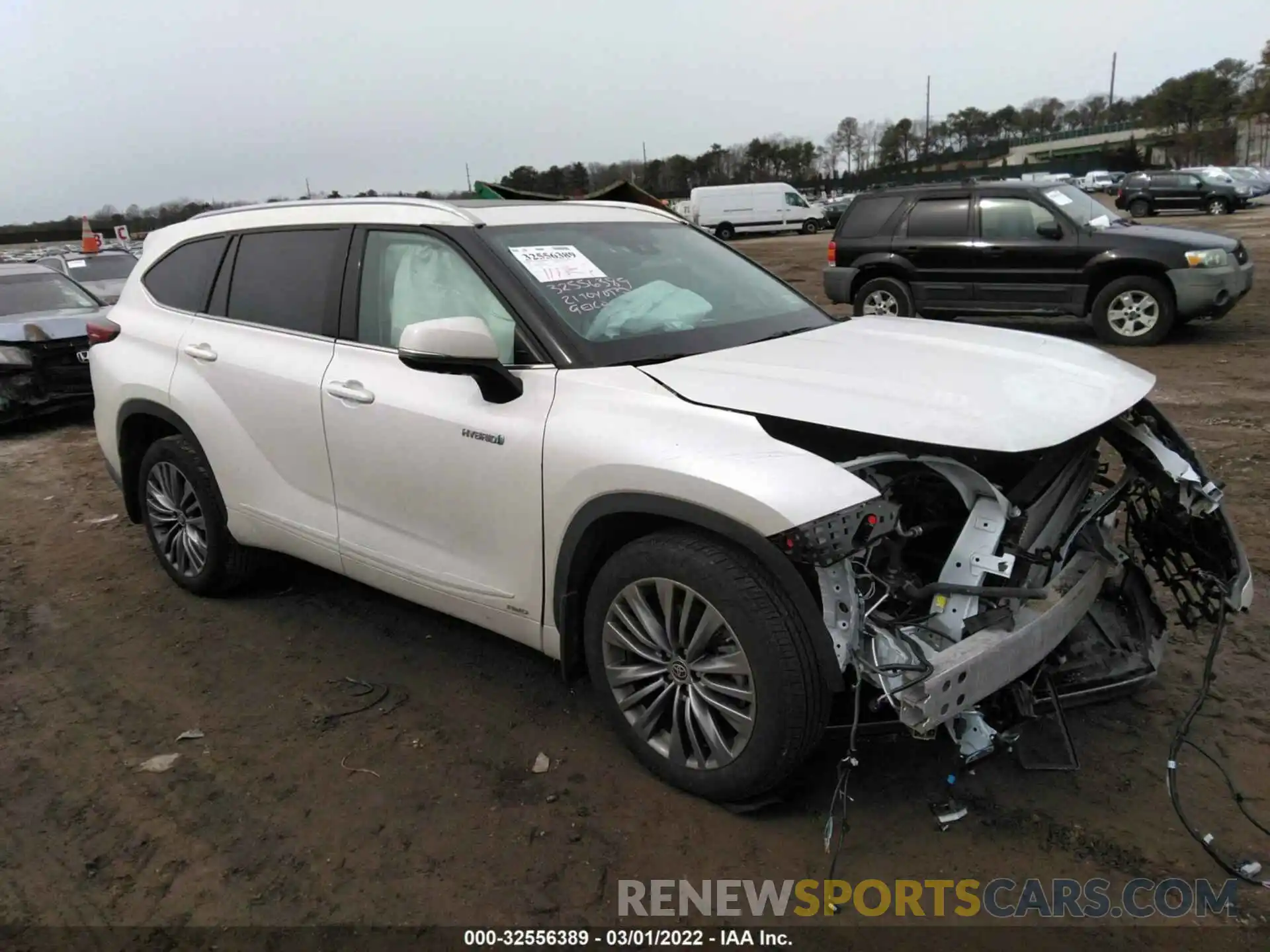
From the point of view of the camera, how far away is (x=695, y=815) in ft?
9.00

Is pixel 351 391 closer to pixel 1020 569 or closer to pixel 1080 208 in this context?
pixel 1020 569

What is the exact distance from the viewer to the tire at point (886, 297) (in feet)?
35.7

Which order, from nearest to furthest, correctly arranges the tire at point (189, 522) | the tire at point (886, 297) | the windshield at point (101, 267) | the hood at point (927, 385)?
the hood at point (927, 385), the tire at point (189, 522), the tire at point (886, 297), the windshield at point (101, 267)

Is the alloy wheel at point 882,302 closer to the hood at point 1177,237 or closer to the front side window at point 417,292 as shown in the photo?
the hood at point 1177,237

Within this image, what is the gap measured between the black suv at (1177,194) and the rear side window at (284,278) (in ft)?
116

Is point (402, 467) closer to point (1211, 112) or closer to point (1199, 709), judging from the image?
point (1199, 709)

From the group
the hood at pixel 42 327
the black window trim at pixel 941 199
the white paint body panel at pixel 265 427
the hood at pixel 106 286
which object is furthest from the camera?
the hood at pixel 106 286

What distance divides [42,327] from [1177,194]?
35.5 meters

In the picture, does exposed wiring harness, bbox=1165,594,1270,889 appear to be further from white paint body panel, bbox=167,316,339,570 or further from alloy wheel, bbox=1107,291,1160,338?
alloy wheel, bbox=1107,291,1160,338

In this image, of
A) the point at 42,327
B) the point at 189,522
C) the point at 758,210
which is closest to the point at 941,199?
the point at 189,522

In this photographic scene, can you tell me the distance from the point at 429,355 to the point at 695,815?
1630 millimetres

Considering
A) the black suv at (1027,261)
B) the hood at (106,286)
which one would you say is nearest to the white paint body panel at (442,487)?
the black suv at (1027,261)

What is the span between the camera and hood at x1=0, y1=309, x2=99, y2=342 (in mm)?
8477

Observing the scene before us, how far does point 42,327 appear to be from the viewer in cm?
859
